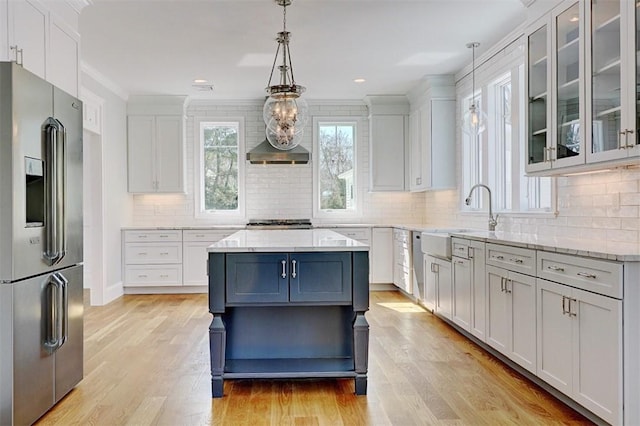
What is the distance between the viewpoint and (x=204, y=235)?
638cm

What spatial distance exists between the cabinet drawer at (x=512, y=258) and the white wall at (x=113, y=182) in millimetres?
4380

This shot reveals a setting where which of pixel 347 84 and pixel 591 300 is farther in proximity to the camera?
pixel 347 84

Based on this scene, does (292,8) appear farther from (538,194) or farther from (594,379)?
(594,379)

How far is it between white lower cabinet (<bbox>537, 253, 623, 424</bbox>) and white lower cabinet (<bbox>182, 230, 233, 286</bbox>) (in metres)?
4.40

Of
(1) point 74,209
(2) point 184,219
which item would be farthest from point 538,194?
(2) point 184,219

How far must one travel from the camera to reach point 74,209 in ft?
9.60

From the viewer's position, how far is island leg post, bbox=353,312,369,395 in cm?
289

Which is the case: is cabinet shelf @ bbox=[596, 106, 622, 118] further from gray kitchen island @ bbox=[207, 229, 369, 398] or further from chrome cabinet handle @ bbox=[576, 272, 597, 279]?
gray kitchen island @ bbox=[207, 229, 369, 398]

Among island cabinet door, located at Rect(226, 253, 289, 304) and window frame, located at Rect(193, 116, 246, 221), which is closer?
island cabinet door, located at Rect(226, 253, 289, 304)

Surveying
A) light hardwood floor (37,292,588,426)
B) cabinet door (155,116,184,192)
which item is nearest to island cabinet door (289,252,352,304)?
light hardwood floor (37,292,588,426)

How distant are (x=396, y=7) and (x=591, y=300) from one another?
2.51 m

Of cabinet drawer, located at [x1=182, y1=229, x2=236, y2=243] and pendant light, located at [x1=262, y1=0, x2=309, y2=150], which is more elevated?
pendant light, located at [x1=262, y1=0, x2=309, y2=150]

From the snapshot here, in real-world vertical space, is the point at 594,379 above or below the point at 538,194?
below

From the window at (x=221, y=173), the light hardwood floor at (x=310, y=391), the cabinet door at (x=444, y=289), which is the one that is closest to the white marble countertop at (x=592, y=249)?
the light hardwood floor at (x=310, y=391)
